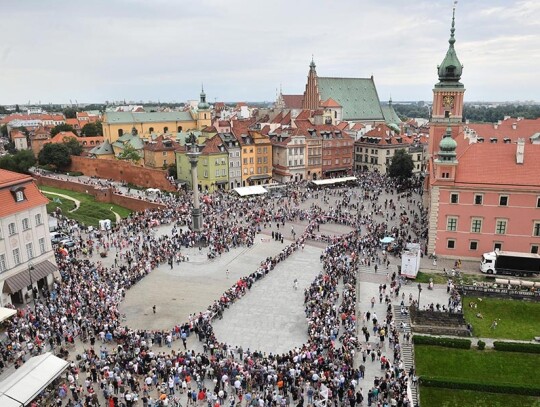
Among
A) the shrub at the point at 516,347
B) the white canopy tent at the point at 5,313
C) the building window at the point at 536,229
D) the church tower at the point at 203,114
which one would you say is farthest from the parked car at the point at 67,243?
the church tower at the point at 203,114

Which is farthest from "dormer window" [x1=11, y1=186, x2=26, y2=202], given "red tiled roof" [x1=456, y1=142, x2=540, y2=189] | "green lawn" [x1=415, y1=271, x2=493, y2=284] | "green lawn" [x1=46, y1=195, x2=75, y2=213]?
"red tiled roof" [x1=456, y1=142, x2=540, y2=189]

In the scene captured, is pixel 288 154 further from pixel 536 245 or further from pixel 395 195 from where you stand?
pixel 536 245

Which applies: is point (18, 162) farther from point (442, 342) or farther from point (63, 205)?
point (442, 342)

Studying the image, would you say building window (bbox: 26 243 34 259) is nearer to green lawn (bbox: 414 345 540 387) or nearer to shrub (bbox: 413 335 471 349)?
shrub (bbox: 413 335 471 349)

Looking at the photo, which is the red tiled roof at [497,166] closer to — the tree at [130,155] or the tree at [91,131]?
the tree at [130,155]

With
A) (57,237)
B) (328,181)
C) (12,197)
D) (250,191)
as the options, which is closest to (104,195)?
(250,191)

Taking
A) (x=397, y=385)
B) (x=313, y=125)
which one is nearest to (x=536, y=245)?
(x=397, y=385)
